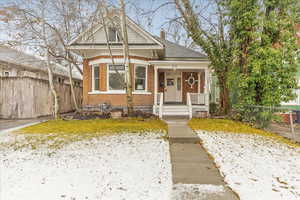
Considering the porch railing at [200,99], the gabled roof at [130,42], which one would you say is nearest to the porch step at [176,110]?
the porch railing at [200,99]

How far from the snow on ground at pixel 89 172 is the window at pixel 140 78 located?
20.7 ft

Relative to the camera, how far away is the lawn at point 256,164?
101 inches

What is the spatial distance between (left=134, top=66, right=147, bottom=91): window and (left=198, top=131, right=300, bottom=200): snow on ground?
596 cm

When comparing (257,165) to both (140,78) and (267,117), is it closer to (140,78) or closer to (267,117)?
(267,117)

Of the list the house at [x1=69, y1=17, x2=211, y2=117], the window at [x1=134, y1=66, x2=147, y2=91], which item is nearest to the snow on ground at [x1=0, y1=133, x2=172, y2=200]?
the house at [x1=69, y1=17, x2=211, y2=117]

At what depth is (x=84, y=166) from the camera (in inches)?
131

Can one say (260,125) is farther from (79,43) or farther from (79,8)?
(79,43)

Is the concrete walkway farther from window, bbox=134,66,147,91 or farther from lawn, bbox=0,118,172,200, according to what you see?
window, bbox=134,66,147,91

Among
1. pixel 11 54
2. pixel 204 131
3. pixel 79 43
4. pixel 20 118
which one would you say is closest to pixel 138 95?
pixel 79 43

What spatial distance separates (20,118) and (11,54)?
7786mm

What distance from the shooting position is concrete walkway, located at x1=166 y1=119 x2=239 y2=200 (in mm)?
2453

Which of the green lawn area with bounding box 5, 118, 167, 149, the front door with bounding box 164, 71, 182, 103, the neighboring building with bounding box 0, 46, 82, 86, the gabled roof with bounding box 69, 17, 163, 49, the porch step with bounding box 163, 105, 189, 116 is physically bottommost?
the green lawn area with bounding box 5, 118, 167, 149

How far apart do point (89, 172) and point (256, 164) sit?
330 centimetres

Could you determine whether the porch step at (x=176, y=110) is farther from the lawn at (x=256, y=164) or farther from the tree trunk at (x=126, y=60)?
the lawn at (x=256, y=164)
